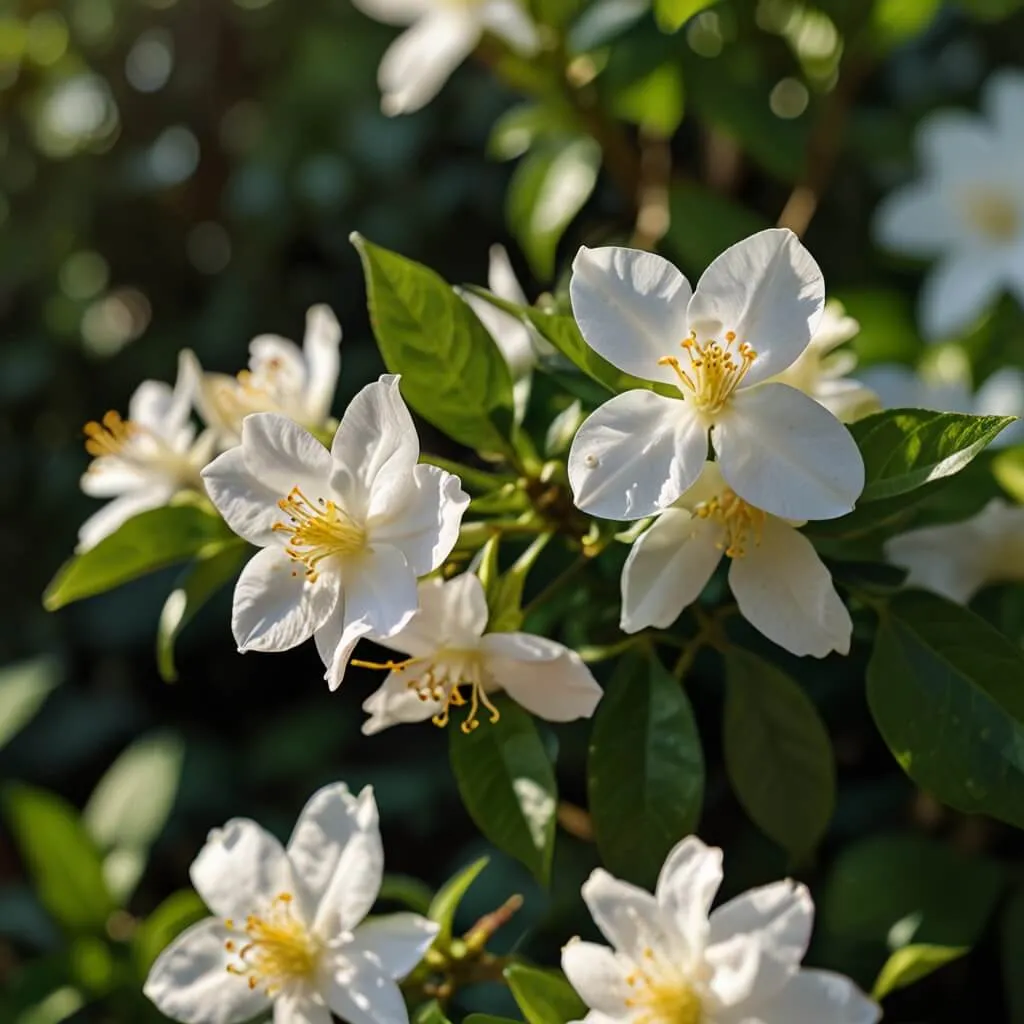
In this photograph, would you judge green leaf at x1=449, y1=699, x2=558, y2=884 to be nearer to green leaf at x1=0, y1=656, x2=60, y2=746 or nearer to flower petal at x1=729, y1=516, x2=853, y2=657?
flower petal at x1=729, y1=516, x2=853, y2=657

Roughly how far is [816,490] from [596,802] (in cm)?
23

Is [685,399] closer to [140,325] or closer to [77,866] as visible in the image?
[77,866]

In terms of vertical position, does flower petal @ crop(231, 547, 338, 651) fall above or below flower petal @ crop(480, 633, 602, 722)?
above

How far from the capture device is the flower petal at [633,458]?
66cm

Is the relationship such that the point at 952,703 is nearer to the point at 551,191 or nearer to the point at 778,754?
the point at 778,754

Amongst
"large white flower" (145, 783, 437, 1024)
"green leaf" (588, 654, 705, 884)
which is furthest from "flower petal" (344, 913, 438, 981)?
"green leaf" (588, 654, 705, 884)

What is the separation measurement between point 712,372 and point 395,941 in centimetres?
39

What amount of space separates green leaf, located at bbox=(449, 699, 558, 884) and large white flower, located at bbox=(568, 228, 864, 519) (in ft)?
0.57

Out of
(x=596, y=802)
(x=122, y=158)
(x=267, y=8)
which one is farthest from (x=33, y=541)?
(x=596, y=802)

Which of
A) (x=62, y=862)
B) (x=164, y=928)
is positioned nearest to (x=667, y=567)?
(x=164, y=928)

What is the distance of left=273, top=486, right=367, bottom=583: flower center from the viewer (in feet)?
2.38

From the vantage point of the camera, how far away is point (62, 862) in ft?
4.08

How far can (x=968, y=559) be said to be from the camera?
954 mm

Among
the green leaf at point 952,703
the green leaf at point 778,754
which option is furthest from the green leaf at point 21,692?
the green leaf at point 952,703
